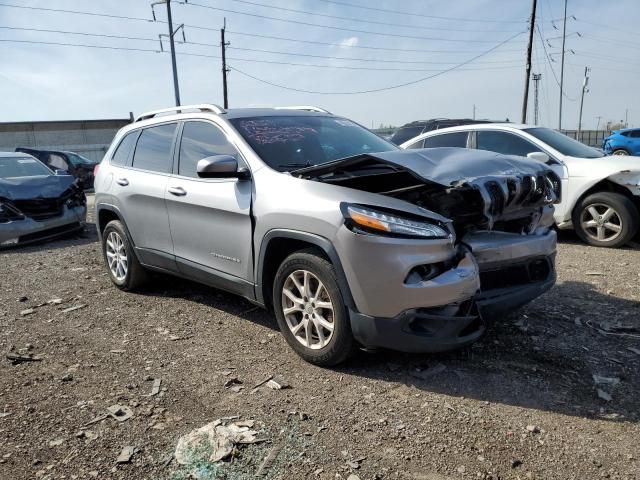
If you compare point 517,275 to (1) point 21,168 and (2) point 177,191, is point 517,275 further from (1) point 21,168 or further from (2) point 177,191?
(1) point 21,168

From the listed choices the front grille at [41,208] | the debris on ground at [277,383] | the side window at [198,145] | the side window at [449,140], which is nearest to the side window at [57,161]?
the front grille at [41,208]

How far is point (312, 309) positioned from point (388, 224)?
822 mm

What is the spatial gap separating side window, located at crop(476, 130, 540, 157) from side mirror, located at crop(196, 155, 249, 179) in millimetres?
4801

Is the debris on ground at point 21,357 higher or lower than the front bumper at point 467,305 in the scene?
lower

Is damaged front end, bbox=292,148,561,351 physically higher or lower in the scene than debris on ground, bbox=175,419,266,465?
higher

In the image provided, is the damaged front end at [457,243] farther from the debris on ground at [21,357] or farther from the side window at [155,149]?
the debris on ground at [21,357]

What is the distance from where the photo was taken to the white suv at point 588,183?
22.0ft

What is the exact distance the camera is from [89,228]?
10.2m

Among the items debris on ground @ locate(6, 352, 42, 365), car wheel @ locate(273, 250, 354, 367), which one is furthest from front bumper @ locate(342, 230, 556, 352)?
debris on ground @ locate(6, 352, 42, 365)

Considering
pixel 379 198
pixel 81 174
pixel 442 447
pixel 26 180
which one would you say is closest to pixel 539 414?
pixel 442 447

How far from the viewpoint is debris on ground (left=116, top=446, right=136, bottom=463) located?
2727mm

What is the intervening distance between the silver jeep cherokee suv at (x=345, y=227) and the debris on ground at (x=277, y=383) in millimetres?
252

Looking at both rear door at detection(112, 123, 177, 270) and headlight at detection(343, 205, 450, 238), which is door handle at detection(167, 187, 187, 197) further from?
headlight at detection(343, 205, 450, 238)

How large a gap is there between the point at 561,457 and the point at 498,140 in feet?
19.2
